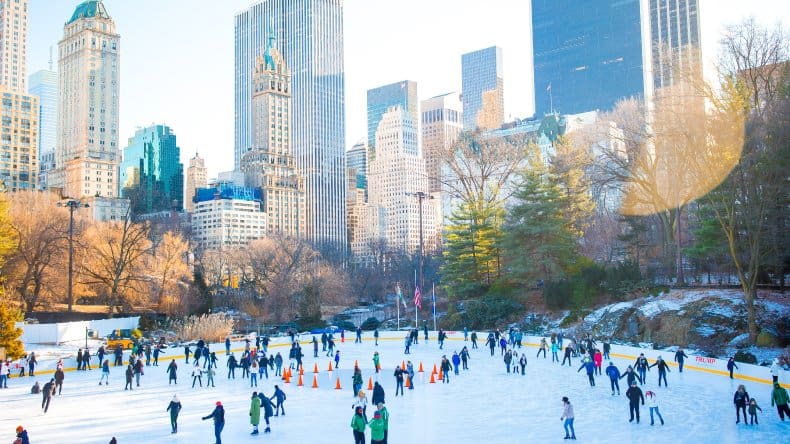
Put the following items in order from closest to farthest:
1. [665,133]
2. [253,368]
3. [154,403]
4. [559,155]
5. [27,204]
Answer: [154,403]
[253,368]
[665,133]
[559,155]
[27,204]

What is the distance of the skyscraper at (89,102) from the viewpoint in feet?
618

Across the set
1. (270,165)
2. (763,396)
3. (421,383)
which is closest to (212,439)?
(421,383)

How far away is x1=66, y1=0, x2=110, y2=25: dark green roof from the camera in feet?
634

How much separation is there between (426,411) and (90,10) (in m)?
202

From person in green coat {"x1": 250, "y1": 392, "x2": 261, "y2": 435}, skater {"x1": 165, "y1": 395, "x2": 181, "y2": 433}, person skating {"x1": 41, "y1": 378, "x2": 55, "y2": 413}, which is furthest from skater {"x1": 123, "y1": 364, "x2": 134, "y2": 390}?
person in green coat {"x1": 250, "y1": 392, "x2": 261, "y2": 435}

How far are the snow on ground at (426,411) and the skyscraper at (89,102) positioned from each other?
561ft

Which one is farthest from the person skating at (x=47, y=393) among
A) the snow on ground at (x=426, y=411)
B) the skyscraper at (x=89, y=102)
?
the skyscraper at (x=89, y=102)

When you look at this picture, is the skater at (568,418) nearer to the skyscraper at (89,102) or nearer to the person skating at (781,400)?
the person skating at (781,400)

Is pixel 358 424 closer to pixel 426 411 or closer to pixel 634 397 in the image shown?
pixel 426 411

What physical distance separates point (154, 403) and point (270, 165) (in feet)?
566

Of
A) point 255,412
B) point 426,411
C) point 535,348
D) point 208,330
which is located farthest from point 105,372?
point 535,348

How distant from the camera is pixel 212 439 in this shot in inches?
714

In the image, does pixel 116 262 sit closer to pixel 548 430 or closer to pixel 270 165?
pixel 548 430

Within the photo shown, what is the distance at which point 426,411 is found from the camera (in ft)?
71.6
